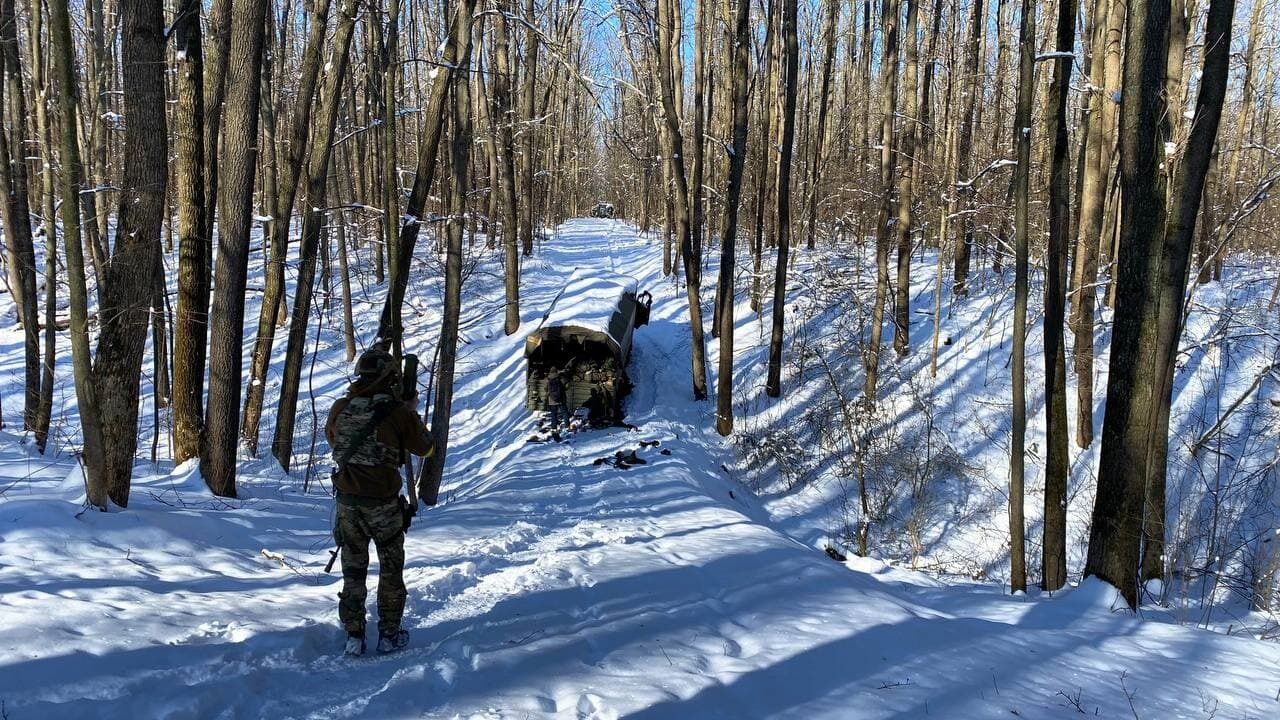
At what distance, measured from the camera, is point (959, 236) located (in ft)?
58.4

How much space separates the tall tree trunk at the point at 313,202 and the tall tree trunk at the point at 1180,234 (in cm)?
884

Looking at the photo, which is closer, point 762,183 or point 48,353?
point 48,353

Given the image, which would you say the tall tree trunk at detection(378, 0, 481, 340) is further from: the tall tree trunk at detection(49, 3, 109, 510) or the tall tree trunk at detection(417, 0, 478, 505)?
the tall tree trunk at detection(49, 3, 109, 510)

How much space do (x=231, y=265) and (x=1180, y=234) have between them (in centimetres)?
977

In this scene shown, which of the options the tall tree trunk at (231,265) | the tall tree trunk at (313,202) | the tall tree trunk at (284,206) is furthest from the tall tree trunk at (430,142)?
the tall tree trunk at (284,206)

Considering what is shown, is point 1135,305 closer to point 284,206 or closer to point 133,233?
point 133,233

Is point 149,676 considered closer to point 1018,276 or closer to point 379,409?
point 379,409

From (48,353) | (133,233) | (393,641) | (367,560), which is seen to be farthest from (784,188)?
(48,353)

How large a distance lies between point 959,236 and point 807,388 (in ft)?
20.5

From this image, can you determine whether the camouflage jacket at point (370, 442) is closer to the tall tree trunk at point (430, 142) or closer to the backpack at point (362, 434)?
the backpack at point (362, 434)

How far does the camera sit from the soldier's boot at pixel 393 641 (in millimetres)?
4246

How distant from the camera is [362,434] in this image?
4.38 m

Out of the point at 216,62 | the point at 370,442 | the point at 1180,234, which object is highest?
the point at 216,62

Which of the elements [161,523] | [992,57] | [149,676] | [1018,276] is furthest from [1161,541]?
[992,57]
